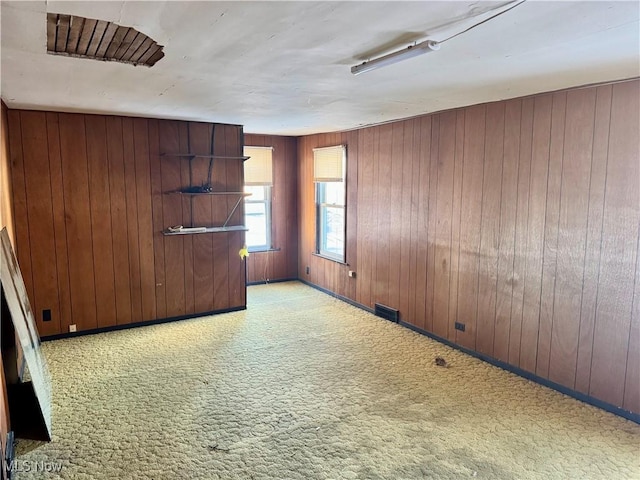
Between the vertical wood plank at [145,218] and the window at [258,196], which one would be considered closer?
the vertical wood plank at [145,218]

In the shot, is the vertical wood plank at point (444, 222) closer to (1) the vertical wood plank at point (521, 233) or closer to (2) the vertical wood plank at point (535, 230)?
(1) the vertical wood plank at point (521, 233)

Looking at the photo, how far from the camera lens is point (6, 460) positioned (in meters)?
2.27

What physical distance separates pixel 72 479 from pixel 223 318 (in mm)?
2806

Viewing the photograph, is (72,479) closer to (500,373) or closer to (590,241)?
(500,373)

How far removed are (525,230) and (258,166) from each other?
401cm

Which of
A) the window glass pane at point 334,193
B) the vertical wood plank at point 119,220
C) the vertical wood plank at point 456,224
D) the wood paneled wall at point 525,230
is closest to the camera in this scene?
the wood paneled wall at point 525,230

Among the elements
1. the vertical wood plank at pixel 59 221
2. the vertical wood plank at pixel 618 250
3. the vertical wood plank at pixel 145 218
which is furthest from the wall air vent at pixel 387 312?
the vertical wood plank at pixel 59 221

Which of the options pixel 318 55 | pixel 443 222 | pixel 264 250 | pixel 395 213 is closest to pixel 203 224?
pixel 264 250

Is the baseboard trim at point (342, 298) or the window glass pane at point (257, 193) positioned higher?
the window glass pane at point (257, 193)

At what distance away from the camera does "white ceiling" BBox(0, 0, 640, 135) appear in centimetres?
172

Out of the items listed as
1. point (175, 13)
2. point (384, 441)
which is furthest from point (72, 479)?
point (175, 13)

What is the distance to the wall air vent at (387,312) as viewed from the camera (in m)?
4.95

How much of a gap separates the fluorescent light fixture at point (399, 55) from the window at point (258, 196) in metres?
4.03

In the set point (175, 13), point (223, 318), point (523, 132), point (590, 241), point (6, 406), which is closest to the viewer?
point (175, 13)
